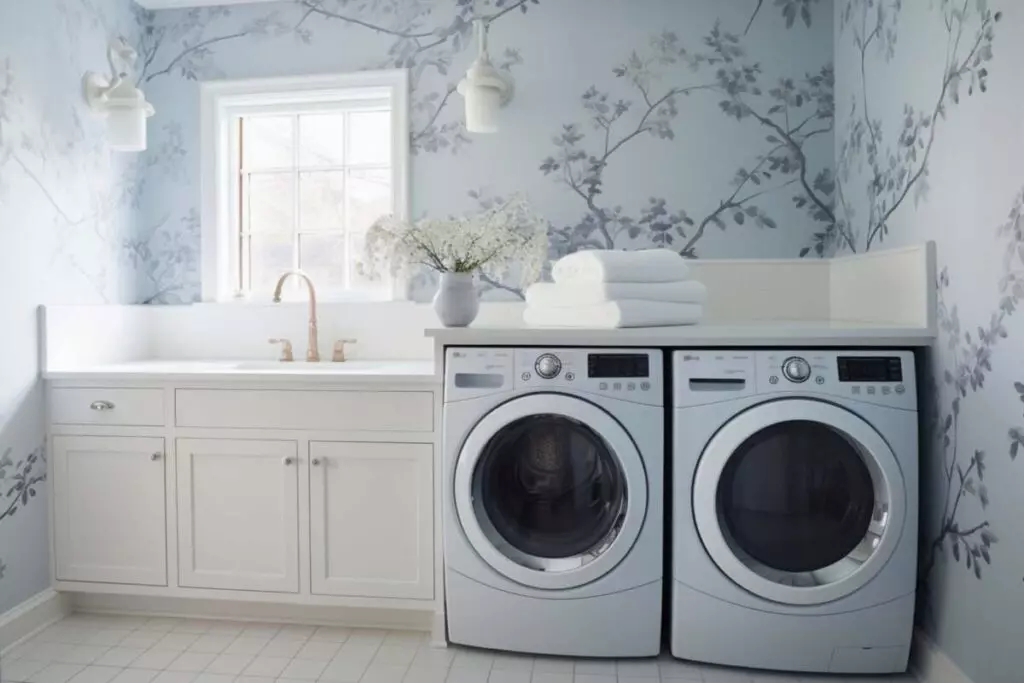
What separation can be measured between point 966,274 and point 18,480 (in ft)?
8.85

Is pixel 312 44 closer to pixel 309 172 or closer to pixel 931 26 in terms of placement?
pixel 309 172

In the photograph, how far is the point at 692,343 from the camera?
199 cm

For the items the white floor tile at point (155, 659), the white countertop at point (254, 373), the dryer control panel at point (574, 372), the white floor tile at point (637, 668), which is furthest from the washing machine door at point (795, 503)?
the white floor tile at point (155, 659)

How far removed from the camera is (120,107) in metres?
2.58

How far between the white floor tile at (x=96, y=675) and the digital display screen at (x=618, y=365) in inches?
60.0

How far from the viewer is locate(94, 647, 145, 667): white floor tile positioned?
81.9 inches

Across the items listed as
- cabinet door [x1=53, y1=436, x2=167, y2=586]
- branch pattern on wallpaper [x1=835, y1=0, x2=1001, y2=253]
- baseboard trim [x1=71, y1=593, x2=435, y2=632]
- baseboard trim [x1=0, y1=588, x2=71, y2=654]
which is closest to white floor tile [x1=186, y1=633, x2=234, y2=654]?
baseboard trim [x1=71, y1=593, x2=435, y2=632]

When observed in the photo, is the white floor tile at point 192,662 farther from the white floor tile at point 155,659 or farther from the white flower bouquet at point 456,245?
the white flower bouquet at point 456,245

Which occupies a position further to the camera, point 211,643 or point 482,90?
point 482,90

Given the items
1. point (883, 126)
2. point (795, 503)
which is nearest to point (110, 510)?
point (795, 503)

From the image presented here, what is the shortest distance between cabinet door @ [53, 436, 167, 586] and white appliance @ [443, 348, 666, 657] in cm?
97

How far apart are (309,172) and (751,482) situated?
6.80ft

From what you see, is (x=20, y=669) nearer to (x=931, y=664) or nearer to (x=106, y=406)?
(x=106, y=406)

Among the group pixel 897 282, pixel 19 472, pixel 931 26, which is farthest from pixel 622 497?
pixel 19 472
